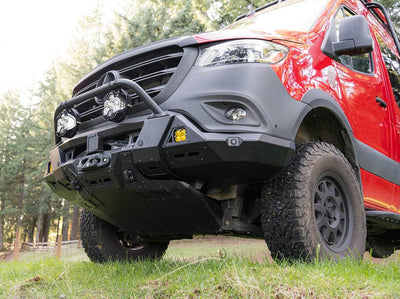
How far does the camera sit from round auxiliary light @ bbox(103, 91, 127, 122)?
2.59 metres

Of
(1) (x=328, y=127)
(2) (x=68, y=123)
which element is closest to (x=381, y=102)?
(1) (x=328, y=127)

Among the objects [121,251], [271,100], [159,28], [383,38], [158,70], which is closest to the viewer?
[271,100]

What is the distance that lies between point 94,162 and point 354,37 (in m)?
2.14

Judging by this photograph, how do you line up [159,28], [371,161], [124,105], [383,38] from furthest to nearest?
[159,28] → [383,38] → [371,161] → [124,105]

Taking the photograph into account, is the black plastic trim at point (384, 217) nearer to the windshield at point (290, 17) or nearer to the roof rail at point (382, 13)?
the windshield at point (290, 17)

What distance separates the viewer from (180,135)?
7.73ft

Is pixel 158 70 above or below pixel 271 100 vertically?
above

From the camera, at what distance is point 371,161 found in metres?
3.53

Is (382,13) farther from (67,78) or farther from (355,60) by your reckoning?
(67,78)

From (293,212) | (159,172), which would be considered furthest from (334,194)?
(159,172)

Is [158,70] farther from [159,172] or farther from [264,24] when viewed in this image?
[264,24]

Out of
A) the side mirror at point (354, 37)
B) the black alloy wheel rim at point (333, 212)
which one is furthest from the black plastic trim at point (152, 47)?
the black alloy wheel rim at point (333, 212)

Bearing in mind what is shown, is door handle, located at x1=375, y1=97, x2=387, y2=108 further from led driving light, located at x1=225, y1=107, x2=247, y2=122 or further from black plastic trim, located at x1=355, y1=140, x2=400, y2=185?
led driving light, located at x1=225, y1=107, x2=247, y2=122

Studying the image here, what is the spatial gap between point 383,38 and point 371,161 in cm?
170
